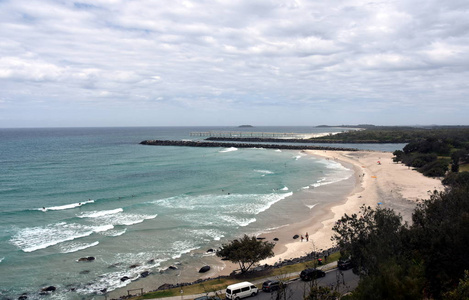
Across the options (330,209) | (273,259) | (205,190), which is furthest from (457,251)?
(205,190)

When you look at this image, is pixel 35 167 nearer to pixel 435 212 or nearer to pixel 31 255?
pixel 31 255

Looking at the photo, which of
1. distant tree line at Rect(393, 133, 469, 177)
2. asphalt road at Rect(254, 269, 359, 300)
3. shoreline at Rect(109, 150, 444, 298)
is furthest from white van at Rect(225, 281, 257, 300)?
distant tree line at Rect(393, 133, 469, 177)

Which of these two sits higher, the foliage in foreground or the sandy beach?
the foliage in foreground

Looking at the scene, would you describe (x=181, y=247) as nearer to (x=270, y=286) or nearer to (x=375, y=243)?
(x=270, y=286)

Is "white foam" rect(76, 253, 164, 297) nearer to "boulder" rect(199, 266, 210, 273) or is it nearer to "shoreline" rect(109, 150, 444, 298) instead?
"shoreline" rect(109, 150, 444, 298)

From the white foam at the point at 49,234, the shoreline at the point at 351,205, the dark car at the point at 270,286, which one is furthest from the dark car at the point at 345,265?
the white foam at the point at 49,234
